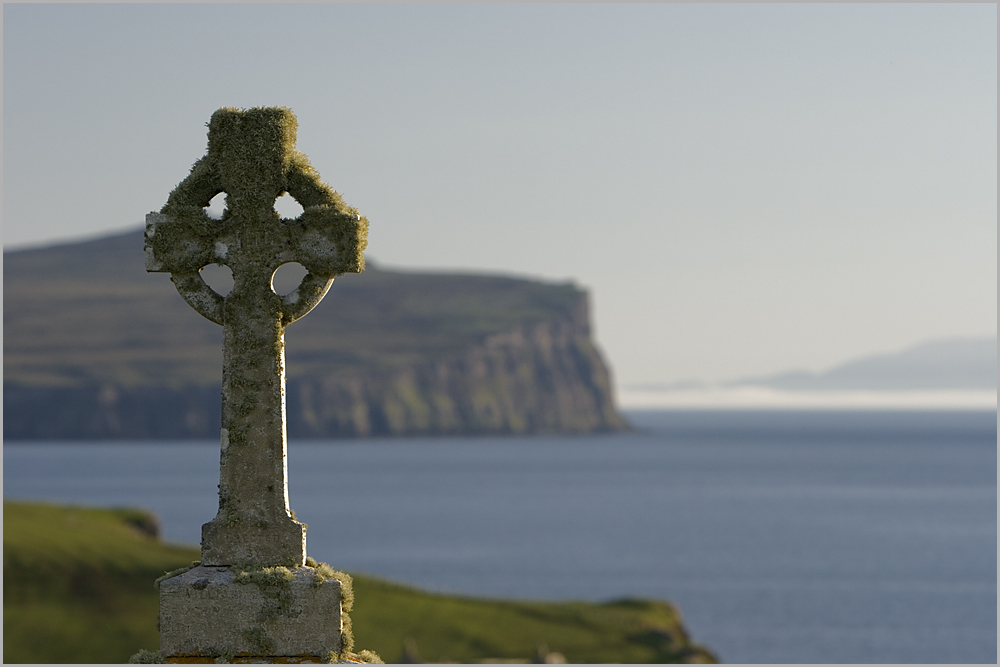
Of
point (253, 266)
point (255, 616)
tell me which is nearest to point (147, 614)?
point (255, 616)

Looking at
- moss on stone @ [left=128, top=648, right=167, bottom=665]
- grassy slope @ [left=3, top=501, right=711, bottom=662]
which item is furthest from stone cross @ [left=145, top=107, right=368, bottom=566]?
grassy slope @ [left=3, top=501, right=711, bottom=662]

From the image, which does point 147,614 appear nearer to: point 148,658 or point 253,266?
point 148,658

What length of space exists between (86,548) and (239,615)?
161ft

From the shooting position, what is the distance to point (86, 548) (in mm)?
56000

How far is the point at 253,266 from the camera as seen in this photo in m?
10.4

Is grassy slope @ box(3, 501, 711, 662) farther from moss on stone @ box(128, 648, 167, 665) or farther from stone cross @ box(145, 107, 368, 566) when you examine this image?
stone cross @ box(145, 107, 368, 566)

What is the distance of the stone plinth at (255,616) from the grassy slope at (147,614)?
3739 cm

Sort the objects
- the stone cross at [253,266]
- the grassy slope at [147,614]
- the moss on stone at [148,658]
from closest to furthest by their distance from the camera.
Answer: the moss on stone at [148,658] → the stone cross at [253,266] → the grassy slope at [147,614]

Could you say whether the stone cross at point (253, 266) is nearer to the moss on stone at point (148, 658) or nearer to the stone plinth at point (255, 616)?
the stone plinth at point (255, 616)

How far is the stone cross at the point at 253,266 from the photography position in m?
10.2

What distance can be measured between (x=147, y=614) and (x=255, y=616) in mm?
43510

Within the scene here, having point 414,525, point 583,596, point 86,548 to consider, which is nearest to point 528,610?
point 86,548

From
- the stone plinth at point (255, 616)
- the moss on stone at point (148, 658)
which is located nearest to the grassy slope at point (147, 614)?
the moss on stone at point (148, 658)

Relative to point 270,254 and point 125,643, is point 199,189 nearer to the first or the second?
point 270,254
